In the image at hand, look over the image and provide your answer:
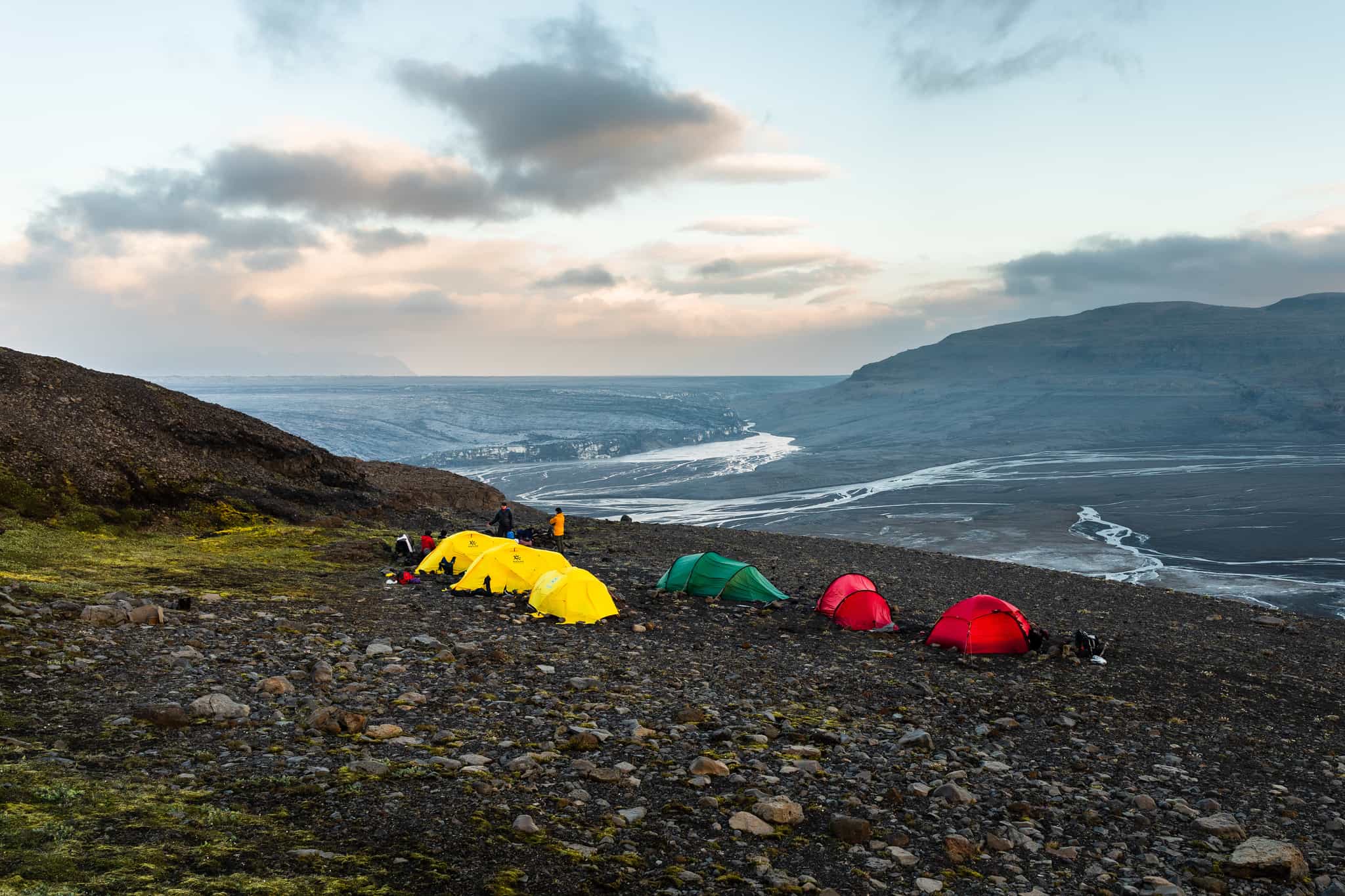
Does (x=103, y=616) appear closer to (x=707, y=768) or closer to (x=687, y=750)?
(x=687, y=750)

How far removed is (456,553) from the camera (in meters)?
18.3

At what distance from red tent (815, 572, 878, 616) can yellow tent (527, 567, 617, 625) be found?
15.9 ft

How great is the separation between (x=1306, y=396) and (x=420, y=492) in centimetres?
17415

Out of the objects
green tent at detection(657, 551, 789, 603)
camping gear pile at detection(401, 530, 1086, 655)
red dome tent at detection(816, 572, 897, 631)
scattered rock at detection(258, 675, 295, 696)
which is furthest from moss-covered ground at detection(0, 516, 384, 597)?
red dome tent at detection(816, 572, 897, 631)

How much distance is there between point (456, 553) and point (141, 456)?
992cm

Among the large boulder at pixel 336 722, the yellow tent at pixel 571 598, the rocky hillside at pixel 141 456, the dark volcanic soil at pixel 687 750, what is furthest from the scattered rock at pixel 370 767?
the rocky hillside at pixel 141 456

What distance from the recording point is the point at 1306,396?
489 ft

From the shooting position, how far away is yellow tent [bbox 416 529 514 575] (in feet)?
59.9

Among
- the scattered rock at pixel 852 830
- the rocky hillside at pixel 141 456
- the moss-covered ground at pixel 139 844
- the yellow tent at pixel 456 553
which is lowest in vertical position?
the scattered rock at pixel 852 830

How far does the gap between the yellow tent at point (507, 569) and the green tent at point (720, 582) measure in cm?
319

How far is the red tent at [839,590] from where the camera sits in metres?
17.4

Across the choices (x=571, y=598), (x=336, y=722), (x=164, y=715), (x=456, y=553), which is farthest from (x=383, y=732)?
(x=456, y=553)

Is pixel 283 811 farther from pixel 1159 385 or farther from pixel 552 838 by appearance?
pixel 1159 385

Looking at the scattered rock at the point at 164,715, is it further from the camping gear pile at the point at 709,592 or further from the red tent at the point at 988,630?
the red tent at the point at 988,630
